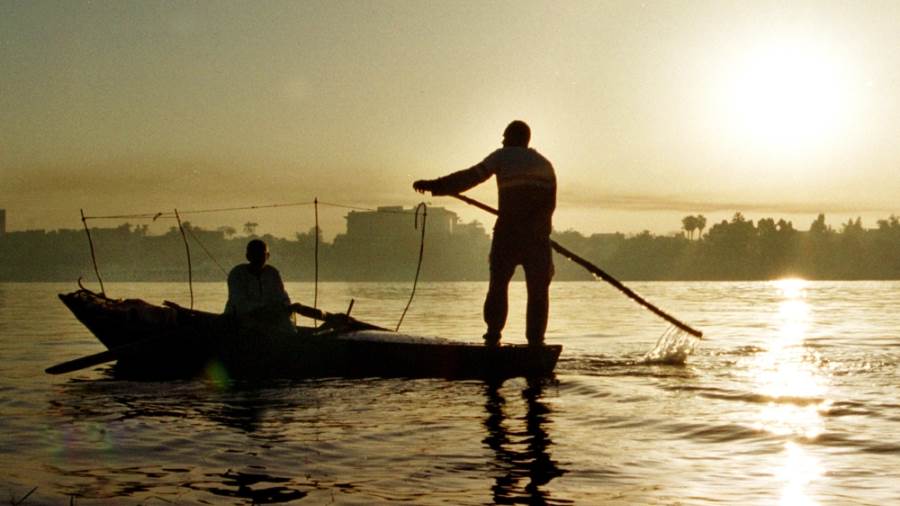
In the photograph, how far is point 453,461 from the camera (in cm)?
710

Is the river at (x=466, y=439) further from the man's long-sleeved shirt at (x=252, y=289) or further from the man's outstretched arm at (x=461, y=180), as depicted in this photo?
the man's outstretched arm at (x=461, y=180)

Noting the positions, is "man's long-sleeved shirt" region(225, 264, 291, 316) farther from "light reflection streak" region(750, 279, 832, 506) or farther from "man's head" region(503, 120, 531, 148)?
"light reflection streak" region(750, 279, 832, 506)

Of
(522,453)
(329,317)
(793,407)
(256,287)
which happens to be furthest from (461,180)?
(522,453)

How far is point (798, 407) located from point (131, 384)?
7867mm

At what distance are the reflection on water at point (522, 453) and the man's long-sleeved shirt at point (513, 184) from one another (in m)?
2.32

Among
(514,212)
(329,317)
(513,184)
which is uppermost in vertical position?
(513,184)

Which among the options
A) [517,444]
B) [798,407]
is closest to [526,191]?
[798,407]

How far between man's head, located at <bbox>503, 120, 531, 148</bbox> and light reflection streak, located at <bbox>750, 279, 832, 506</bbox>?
13.3ft

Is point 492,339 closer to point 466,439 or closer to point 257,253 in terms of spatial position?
point 257,253

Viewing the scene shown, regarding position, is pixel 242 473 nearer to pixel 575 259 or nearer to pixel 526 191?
pixel 526 191

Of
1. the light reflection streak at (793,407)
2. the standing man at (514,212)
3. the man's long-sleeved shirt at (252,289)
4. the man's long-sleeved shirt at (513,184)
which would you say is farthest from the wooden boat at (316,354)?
the light reflection streak at (793,407)

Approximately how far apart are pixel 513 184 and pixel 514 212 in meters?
0.34

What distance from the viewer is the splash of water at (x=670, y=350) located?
50.9 feet

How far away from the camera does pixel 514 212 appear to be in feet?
39.4
